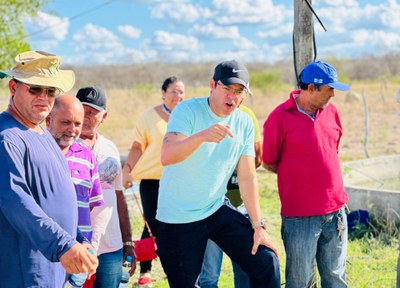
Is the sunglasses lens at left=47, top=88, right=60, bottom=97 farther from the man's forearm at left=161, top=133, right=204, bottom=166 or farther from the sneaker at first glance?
the sneaker

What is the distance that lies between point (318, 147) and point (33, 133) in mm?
2057

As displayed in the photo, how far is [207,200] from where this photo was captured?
405 centimetres

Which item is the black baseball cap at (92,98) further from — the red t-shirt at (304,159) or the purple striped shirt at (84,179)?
the red t-shirt at (304,159)

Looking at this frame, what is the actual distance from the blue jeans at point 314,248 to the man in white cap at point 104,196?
1.13 m

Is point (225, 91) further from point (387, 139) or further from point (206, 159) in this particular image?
point (387, 139)

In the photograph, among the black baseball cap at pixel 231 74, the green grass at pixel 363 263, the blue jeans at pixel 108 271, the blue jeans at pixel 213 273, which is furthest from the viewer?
the green grass at pixel 363 263

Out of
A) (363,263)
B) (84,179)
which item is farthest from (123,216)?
(363,263)

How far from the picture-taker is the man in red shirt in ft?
14.2

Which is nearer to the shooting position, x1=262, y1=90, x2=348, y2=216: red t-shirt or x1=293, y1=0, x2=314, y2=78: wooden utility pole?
x1=262, y1=90, x2=348, y2=216: red t-shirt

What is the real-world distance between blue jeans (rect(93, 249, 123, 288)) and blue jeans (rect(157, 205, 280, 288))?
28cm

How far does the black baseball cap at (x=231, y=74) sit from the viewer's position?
155 inches

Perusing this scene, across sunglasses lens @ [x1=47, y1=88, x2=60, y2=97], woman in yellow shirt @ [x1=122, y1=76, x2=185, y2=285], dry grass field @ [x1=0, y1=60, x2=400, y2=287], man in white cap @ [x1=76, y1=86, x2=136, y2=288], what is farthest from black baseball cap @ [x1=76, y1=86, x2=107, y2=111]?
dry grass field @ [x1=0, y1=60, x2=400, y2=287]

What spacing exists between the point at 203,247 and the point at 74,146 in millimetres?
1037

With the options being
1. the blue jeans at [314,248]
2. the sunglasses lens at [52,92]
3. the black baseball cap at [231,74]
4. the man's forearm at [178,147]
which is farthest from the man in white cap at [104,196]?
the blue jeans at [314,248]
